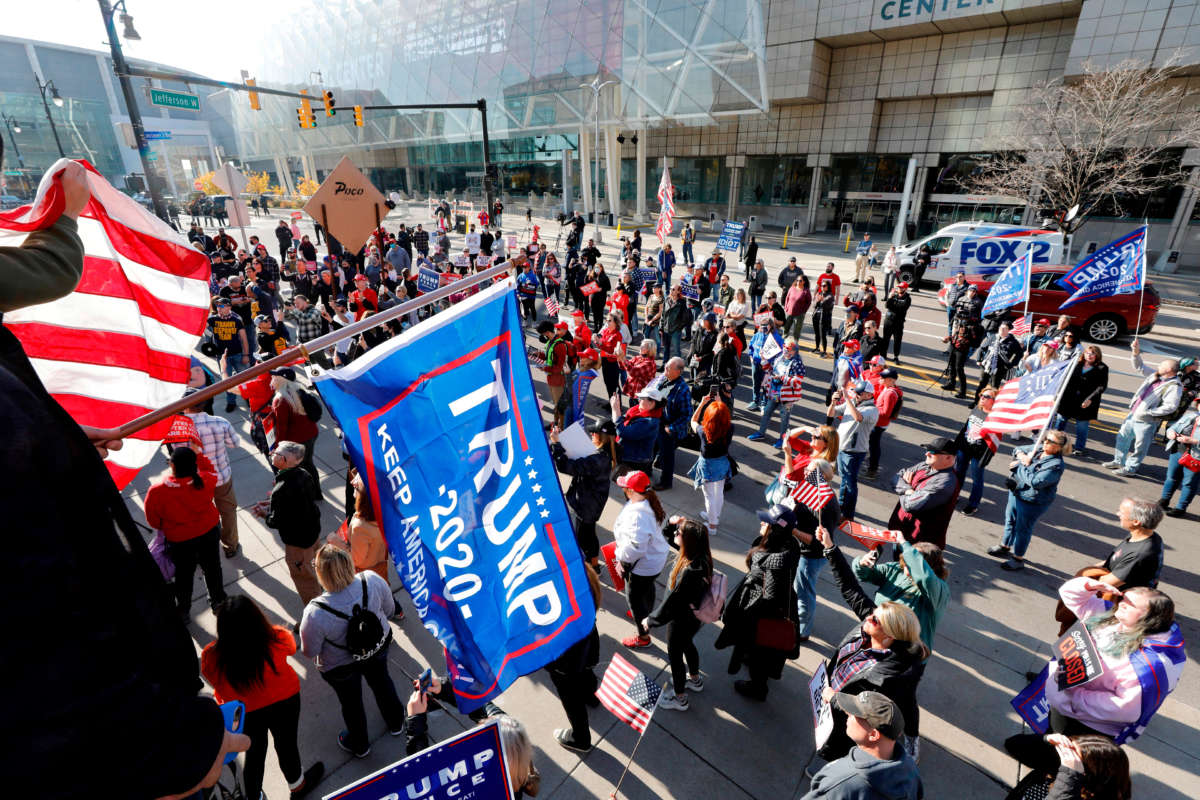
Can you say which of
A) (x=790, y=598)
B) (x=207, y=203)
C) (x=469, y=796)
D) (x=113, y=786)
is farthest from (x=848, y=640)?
(x=207, y=203)

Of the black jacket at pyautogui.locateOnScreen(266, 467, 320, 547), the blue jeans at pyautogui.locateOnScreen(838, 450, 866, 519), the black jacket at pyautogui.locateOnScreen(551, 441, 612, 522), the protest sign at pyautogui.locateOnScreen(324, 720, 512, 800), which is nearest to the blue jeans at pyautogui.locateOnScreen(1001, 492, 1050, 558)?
the blue jeans at pyautogui.locateOnScreen(838, 450, 866, 519)

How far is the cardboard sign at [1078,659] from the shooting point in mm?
3594

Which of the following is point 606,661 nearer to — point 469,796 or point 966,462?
point 469,796

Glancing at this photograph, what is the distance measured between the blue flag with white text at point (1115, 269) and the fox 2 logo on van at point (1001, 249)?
11753mm

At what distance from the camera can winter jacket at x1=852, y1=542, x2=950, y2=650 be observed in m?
4.07

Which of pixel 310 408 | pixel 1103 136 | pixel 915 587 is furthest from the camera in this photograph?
pixel 1103 136

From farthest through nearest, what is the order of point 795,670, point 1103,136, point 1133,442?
point 1103,136 < point 1133,442 < point 795,670

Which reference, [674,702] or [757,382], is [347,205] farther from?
[674,702]

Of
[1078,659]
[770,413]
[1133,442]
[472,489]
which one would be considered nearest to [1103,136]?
[1133,442]

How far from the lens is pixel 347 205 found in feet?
32.4

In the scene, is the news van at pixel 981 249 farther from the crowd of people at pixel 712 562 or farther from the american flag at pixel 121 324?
the american flag at pixel 121 324

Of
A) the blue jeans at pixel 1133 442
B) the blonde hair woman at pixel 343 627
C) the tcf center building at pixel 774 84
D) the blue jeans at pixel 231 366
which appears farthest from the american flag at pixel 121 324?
the tcf center building at pixel 774 84

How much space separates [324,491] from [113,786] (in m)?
7.47

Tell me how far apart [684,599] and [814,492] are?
62.3 inches
